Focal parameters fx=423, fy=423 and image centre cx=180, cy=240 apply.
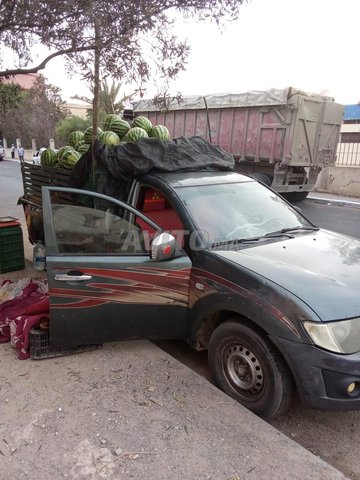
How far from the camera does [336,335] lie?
2.44m

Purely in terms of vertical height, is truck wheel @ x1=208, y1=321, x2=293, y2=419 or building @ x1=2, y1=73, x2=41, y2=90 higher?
building @ x1=2, y1=73, x2=41, y2=90

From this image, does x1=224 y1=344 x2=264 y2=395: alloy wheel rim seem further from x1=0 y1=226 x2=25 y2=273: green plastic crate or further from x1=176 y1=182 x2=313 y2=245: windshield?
x1=0 y1=226 x2=25 y2=273: green plastic crate

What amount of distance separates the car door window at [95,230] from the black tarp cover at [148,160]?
66 centimetres

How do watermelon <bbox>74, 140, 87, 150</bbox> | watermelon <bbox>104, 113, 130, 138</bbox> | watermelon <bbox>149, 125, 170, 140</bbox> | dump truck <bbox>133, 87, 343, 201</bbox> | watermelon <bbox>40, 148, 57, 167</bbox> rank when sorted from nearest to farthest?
watermelon <bbox>149, 125, 170, 140</bbox>
watermelon <bbox>104, 113, 130, 138</bbox>
watermelon <bbox>74, 140, 87, 150</bbox>
watermelon <bbox>40, 148, 57, 167</bbox>
dump truck <bbox>133, 87, 343, 201</bbox>

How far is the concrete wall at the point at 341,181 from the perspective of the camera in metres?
15.3

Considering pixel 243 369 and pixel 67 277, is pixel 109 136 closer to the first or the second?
pixel 67 277

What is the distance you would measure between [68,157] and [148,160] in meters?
2.32

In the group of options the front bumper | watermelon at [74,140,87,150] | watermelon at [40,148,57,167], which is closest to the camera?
the front bumper

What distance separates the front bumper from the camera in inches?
95.0

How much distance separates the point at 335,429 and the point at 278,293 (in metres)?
1.09

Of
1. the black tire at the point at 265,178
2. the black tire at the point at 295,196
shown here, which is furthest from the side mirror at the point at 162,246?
the black tire at the point at 295,196

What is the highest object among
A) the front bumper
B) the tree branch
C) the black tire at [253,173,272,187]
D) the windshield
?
the tree branch

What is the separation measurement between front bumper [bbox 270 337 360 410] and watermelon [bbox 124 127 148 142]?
147 inches

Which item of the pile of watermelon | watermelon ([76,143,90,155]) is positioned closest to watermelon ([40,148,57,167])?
the pile of watermelon
